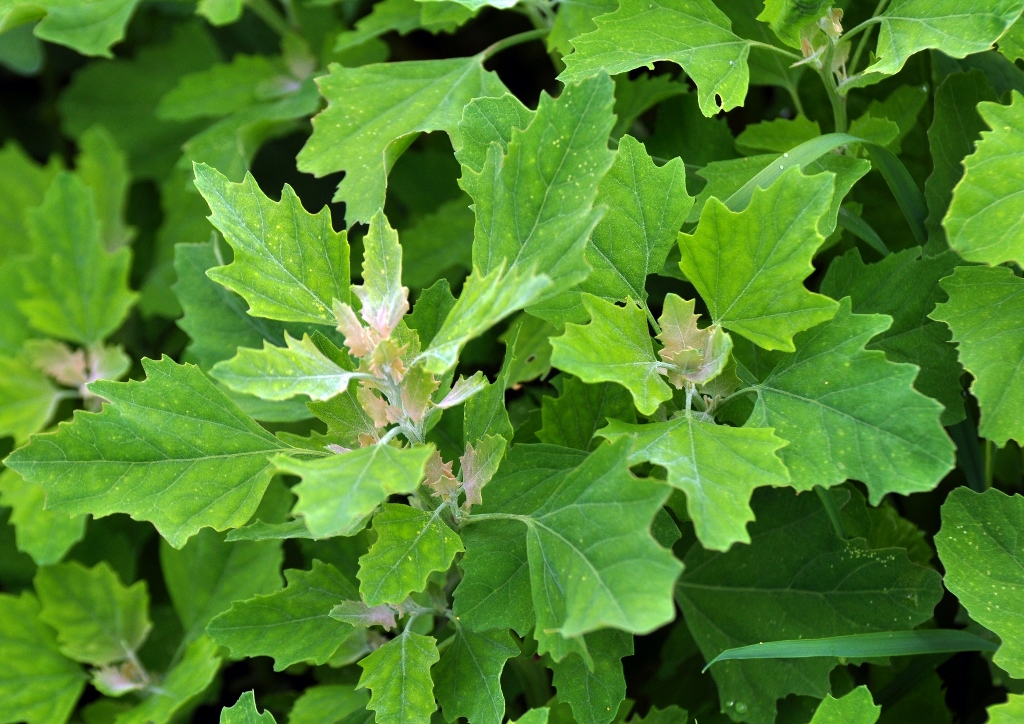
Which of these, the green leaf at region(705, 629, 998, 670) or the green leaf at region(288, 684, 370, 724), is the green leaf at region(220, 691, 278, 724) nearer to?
the green leaf at region(288, 684, 370, 724)

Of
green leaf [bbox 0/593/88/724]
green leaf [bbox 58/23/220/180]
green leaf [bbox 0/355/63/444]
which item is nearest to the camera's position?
green leaf [bbox 0/593/88/724]

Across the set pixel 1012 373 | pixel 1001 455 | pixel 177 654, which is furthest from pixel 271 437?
pixel 1001 455

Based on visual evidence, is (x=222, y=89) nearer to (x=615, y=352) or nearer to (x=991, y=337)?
(x=615, y=352)

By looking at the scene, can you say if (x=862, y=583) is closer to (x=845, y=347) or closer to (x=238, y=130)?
(x=845, y=347)

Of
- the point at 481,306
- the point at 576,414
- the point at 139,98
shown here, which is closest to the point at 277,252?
the point at 481,306

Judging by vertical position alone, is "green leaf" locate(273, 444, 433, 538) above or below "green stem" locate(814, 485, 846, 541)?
above

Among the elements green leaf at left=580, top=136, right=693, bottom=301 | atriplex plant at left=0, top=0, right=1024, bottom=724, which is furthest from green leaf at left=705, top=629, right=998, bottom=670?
green leaf at left=580, top=136, right=693, bottom=301

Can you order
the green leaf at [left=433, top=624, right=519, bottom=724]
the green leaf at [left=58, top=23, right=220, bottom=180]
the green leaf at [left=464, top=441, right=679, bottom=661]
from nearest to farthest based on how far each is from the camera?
1. the green leaf at [left=464, top=441, right=679, bottom=661]
2. the green leaf at [left=433, top=624, right=519, bottom=724]
3. the green leaf at [left=58, top=23, right=220, bottom=180]
